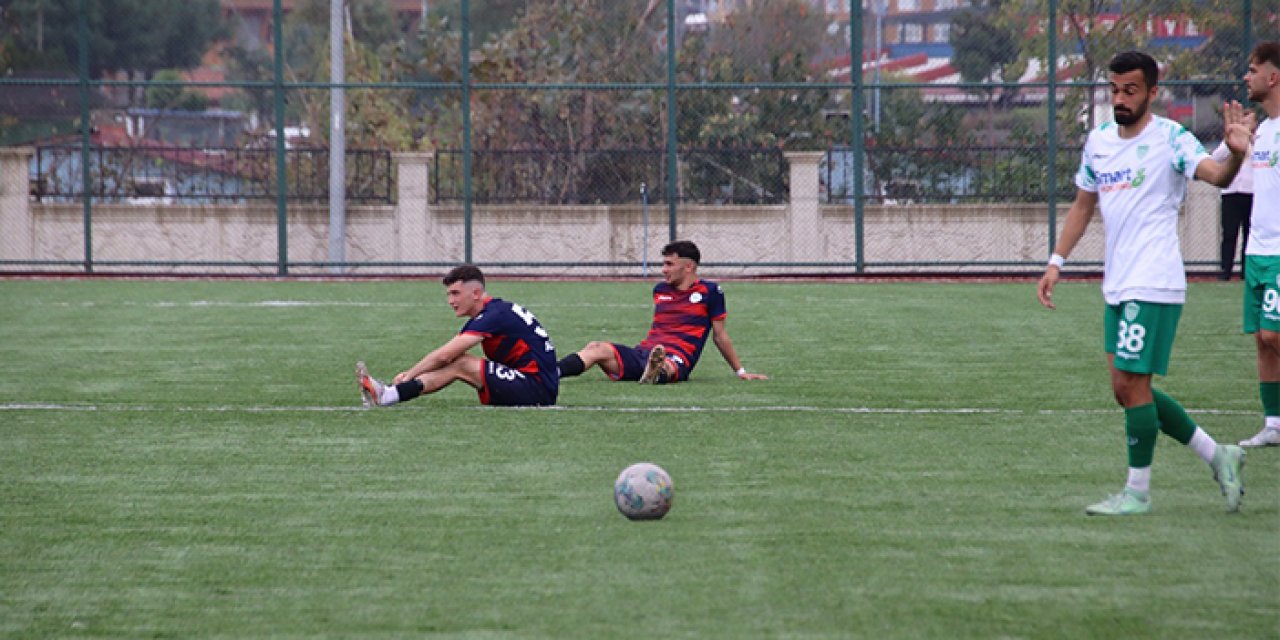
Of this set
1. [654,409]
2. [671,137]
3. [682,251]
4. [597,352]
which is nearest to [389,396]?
[654,409]

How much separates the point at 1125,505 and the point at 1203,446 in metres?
0.50

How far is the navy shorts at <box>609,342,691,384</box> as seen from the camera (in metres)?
10.8

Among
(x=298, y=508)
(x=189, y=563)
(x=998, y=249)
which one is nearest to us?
(x=189, y=563)

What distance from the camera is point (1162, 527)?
5820 mm

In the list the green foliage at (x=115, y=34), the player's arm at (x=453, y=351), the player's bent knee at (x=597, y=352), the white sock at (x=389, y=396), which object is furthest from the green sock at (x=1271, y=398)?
the green foliage at (x=115, y=34)

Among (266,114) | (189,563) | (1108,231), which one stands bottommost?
(189,563)

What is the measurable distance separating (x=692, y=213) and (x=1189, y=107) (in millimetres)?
7679

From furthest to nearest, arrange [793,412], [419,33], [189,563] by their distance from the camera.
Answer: [419,33] < [793,412] < [189,563]

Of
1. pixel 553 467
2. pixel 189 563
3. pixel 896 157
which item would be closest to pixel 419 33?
pixel 896 157

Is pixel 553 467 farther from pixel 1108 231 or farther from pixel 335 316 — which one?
pixel 335 316

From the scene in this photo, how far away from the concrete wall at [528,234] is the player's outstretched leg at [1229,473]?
686 inches

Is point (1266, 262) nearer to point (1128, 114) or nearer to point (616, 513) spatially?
point (1128, 114)

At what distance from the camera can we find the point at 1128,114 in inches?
243

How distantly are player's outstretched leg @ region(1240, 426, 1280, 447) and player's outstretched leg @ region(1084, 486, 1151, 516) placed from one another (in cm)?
205
